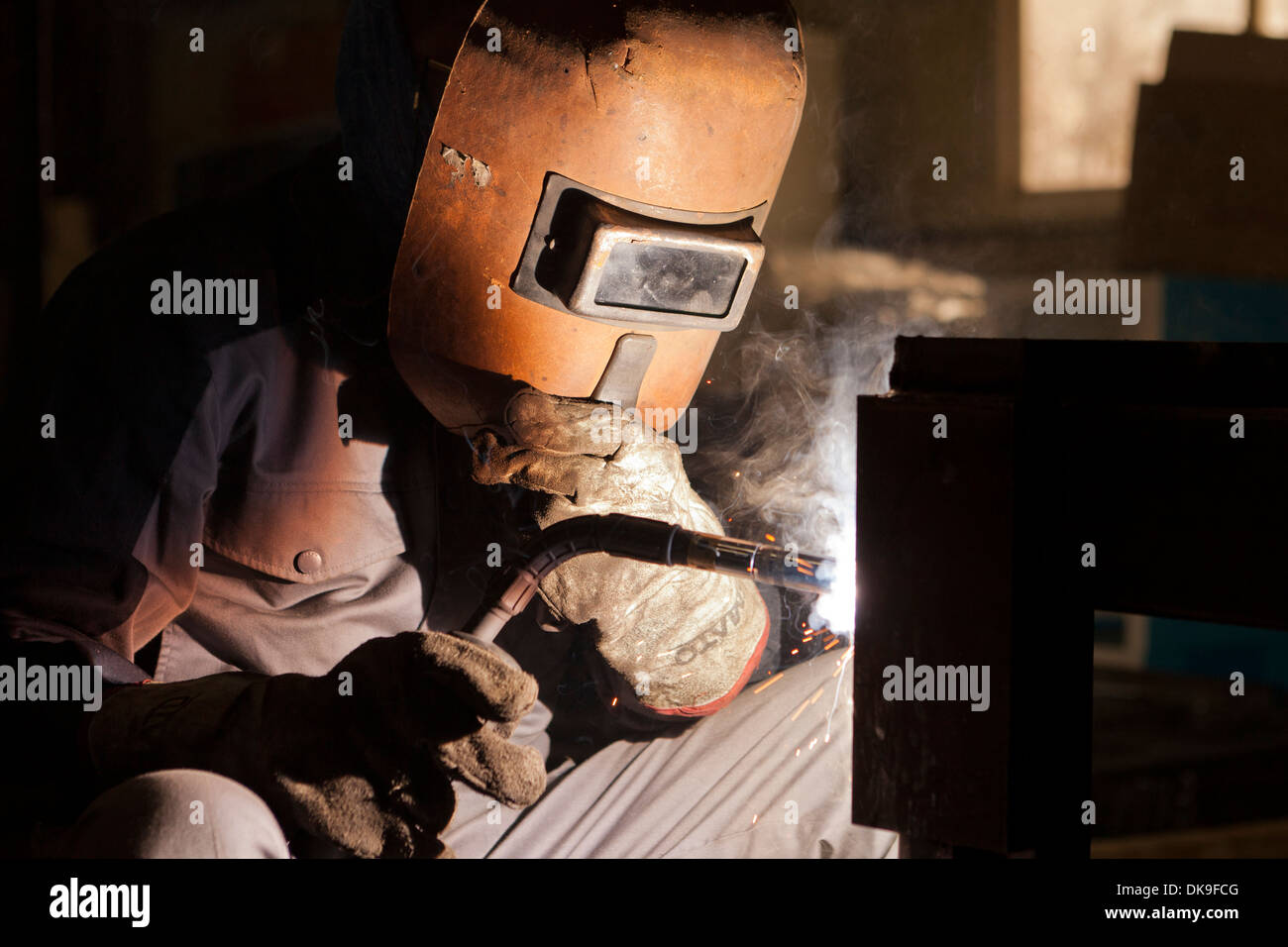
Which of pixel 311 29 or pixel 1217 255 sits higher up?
pixel 311 29

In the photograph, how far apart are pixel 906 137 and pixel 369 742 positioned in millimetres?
1045

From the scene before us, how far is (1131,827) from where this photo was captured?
79.7 inches

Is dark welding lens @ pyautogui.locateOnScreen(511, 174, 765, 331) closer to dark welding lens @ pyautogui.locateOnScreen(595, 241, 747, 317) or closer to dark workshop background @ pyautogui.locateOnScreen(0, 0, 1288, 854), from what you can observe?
dark welding lens @ pyautogui.locateOnScreen(595, 241, 747, 317)

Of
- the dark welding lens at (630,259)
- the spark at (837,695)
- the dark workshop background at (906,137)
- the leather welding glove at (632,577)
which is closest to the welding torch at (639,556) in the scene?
the leather welding glove at (632,577)

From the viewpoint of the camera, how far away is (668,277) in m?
0.95

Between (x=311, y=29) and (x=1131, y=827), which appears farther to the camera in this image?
(x=1131, y=827)

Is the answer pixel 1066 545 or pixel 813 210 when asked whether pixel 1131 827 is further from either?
pixel 1066 545

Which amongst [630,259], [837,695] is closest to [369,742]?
[630,259]

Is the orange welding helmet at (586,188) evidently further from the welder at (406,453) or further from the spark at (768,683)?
the spark at (768,683)

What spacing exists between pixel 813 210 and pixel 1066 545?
75 centimetres

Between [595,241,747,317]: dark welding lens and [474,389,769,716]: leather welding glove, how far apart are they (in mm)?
129

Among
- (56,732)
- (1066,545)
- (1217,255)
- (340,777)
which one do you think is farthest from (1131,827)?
(56,732)

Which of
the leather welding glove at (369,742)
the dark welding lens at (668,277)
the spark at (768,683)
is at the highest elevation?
the dark welding lens at (668,277)

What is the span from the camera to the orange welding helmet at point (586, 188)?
89cm
